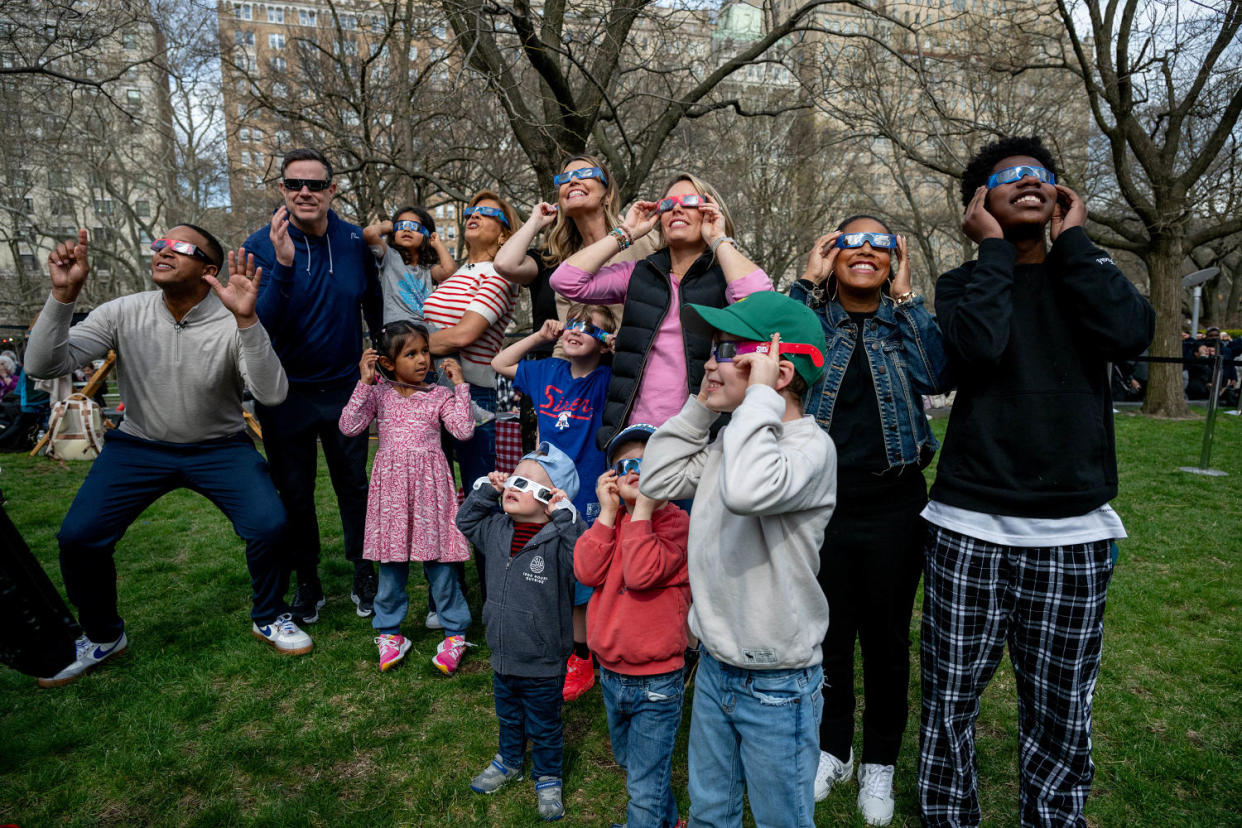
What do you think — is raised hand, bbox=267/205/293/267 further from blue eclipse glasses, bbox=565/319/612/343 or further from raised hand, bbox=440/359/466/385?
blue eclipse glasses, bbox=565/319/612/343

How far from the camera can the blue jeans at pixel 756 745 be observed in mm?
2047

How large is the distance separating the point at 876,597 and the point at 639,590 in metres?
0.91

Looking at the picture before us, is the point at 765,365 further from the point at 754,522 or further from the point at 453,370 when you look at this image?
the point at 453,370

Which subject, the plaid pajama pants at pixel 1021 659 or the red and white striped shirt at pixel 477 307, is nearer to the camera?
the plaid pajama pants at pixel 1021 659

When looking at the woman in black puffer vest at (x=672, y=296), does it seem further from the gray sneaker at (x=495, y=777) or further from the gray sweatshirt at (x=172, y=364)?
the gray sweatshirt at (x=172, y=364)

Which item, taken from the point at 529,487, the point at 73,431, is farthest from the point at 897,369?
the point at 73,431

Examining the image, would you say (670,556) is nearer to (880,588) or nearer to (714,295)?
(880,588)

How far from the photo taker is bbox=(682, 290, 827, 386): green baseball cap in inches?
83.4

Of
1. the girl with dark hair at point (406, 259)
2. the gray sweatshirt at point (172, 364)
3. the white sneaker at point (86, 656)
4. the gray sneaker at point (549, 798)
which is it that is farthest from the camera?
the girl with dark hair at point (406, 259)

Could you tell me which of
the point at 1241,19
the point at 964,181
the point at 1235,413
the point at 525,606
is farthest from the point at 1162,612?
the point at 1235,413

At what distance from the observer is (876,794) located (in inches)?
107

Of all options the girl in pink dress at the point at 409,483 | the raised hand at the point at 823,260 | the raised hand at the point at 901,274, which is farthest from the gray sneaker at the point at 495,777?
the raised hand at the point at 901,274

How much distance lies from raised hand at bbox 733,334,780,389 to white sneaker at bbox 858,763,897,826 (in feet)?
5.59

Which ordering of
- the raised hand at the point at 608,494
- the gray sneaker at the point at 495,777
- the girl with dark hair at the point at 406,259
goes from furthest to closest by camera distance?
the girl with dark hair at the point at 406,259, the gray sneaker at the point at 495,777, the raised hand at the point at 608,494
